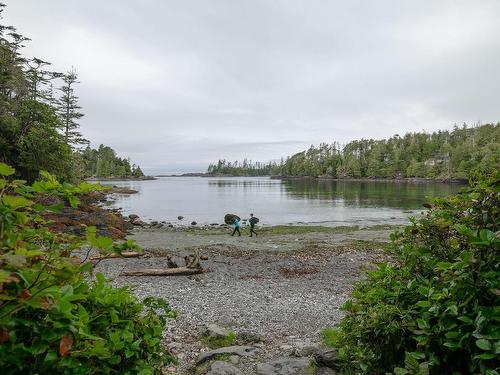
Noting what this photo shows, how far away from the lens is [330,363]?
4.87 metres

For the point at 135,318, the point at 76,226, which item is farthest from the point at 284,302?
the point at 76,226

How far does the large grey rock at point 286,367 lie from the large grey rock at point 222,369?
38 centimetres

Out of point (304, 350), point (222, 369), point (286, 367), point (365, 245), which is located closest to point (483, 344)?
point (286, 367)

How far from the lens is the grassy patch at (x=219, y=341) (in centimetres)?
690

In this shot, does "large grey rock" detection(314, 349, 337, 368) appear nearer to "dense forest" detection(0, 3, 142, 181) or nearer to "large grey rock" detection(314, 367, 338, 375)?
"large grey rock" detection(314, 367, 338, 375)

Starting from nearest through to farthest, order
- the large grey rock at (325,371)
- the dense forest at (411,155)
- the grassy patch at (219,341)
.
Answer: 1. the large grey rock at (325,371)
2. the grassy patch at (219,341)
3. the dense forest at (411,155)

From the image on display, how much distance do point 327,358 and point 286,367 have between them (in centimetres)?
68

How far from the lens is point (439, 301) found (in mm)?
2572

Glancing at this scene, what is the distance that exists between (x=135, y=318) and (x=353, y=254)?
20.2m

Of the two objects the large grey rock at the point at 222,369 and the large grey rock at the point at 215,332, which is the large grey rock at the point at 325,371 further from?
the large grey rock at the point at 215,332

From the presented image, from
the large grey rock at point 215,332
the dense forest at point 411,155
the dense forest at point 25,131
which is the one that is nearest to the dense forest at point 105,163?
the dense forest at point 411,155

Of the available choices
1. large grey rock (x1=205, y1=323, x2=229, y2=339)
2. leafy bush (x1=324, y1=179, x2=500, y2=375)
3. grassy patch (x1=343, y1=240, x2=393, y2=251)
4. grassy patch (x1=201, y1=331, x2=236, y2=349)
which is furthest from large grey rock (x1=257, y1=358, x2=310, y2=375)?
grassy patch (x1=343, y1=240, x2=393, y2=251)

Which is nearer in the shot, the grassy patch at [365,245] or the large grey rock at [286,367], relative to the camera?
the large grey rock at [286,367]

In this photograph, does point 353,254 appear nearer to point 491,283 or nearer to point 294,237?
point 294,237
